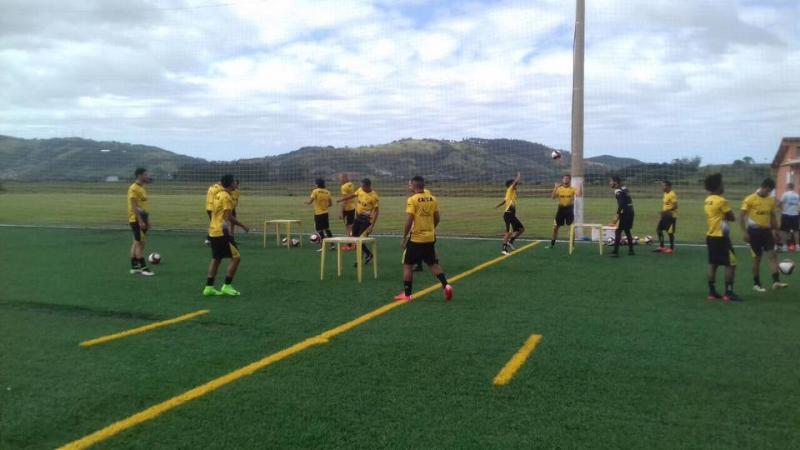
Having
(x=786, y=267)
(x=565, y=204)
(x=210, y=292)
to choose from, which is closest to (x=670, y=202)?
(x=565, y=204)

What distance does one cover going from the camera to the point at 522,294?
9.33 m

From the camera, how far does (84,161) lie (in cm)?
3416

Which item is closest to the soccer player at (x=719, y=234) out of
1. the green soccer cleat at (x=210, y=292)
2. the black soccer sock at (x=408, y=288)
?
the black soccer sock at (x=408, y=288)

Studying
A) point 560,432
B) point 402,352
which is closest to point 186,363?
point 402,352

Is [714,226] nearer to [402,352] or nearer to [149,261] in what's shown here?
[402,352]

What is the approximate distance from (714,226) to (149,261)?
35.8ft

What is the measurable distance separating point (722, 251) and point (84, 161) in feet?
111

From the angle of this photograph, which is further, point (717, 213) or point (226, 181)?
point (226, 181)

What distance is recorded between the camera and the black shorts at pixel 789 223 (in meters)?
14.3

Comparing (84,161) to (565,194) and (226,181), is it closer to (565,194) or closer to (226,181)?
(565,194)

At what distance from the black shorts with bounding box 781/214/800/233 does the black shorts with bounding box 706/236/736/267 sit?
6917 mm

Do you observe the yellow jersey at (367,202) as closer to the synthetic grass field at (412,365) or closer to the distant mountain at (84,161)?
the synthetic grass field at (412,365)

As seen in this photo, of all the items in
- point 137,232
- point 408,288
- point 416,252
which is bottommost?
point 408,288

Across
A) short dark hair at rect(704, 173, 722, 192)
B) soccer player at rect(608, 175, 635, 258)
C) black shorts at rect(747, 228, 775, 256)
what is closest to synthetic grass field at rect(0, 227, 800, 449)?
black shorts at rect(747, 228, 775, 256)
